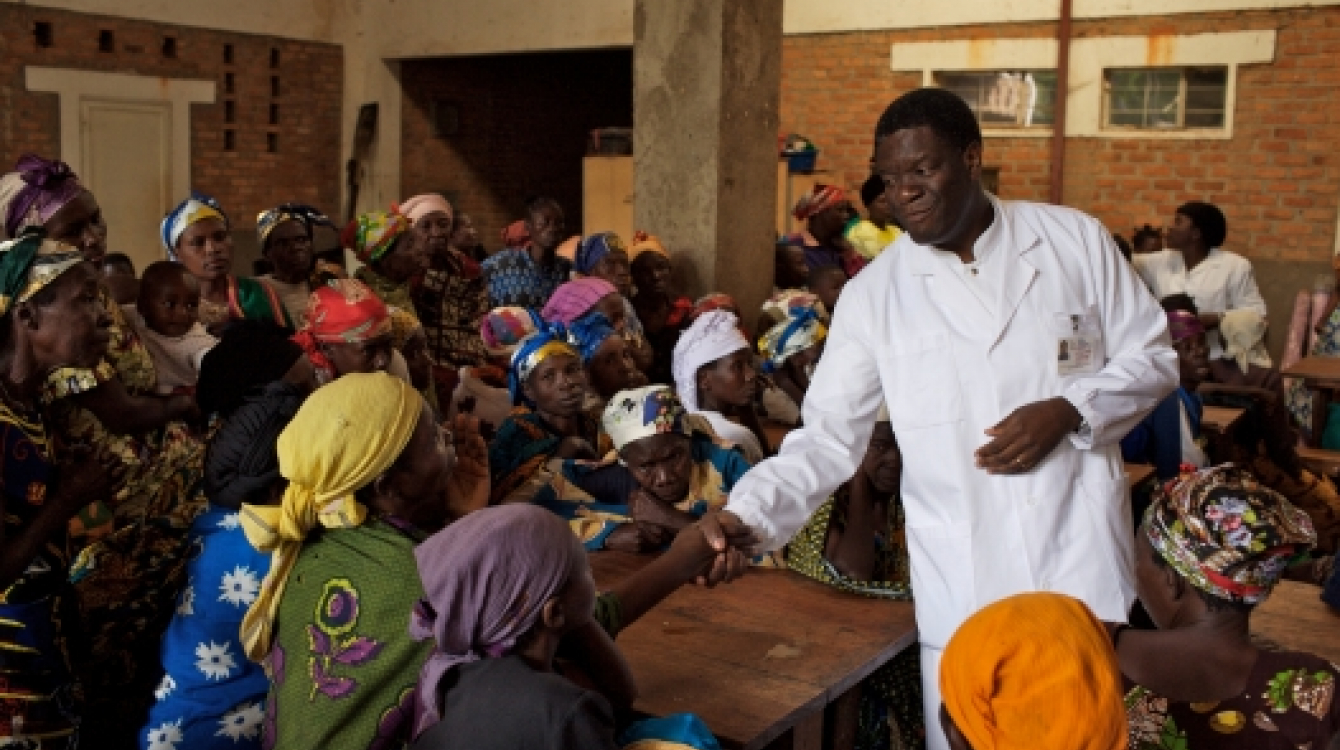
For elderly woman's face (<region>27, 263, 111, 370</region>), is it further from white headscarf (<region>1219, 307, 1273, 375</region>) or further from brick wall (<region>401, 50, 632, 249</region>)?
brick wall (<region>401, 50, 632, 249</region>)

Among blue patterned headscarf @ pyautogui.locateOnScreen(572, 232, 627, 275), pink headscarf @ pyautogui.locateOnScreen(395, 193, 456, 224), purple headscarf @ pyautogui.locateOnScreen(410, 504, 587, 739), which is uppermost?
pink headscarf @ pyautogui.locateOnScreen(395, 193, 456, 224)

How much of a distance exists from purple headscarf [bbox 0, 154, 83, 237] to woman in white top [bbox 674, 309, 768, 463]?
2.35 meters

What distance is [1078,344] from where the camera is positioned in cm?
282

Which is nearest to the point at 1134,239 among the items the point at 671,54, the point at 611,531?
the point at 671,54

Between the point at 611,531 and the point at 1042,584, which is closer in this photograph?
the point at 1042,584

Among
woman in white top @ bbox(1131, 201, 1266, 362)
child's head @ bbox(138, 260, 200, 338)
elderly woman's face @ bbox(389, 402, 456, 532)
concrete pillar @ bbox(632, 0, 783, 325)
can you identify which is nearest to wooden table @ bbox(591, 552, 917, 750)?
elderly woman's face @ bbox(389, 402, 456, 532)

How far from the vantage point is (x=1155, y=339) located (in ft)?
9.42

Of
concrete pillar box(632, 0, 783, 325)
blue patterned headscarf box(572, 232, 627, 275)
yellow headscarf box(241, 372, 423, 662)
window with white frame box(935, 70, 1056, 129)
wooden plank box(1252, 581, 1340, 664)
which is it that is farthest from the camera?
window with white frame box(935, 70, 1056, 129)

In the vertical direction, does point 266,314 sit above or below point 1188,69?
below

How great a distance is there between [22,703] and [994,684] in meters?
1.99

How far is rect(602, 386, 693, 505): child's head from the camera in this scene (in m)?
3.81

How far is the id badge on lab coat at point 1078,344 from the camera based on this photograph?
2805 millimetres

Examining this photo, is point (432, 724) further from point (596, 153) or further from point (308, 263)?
point (596, 153)

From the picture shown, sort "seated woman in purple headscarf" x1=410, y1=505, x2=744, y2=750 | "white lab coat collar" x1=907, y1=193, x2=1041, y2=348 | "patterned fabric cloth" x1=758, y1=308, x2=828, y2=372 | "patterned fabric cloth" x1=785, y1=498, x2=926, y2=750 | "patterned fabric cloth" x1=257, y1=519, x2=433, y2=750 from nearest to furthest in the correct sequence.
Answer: "seated woman in purple headscarf" x1=410, y1=505, x2=744, y2=750
"patterned fabric cloth" x1=257, y1=519, x2=433, y2=750
"white lab coat collar" x1=907, y1=193, x2=1041, y2=348
"patterned fabric cloth" x1=785, y1=498, x2=926, y2=750
"patterned fabric cloth" x1=758, y1=308, x2=828, y2=372
